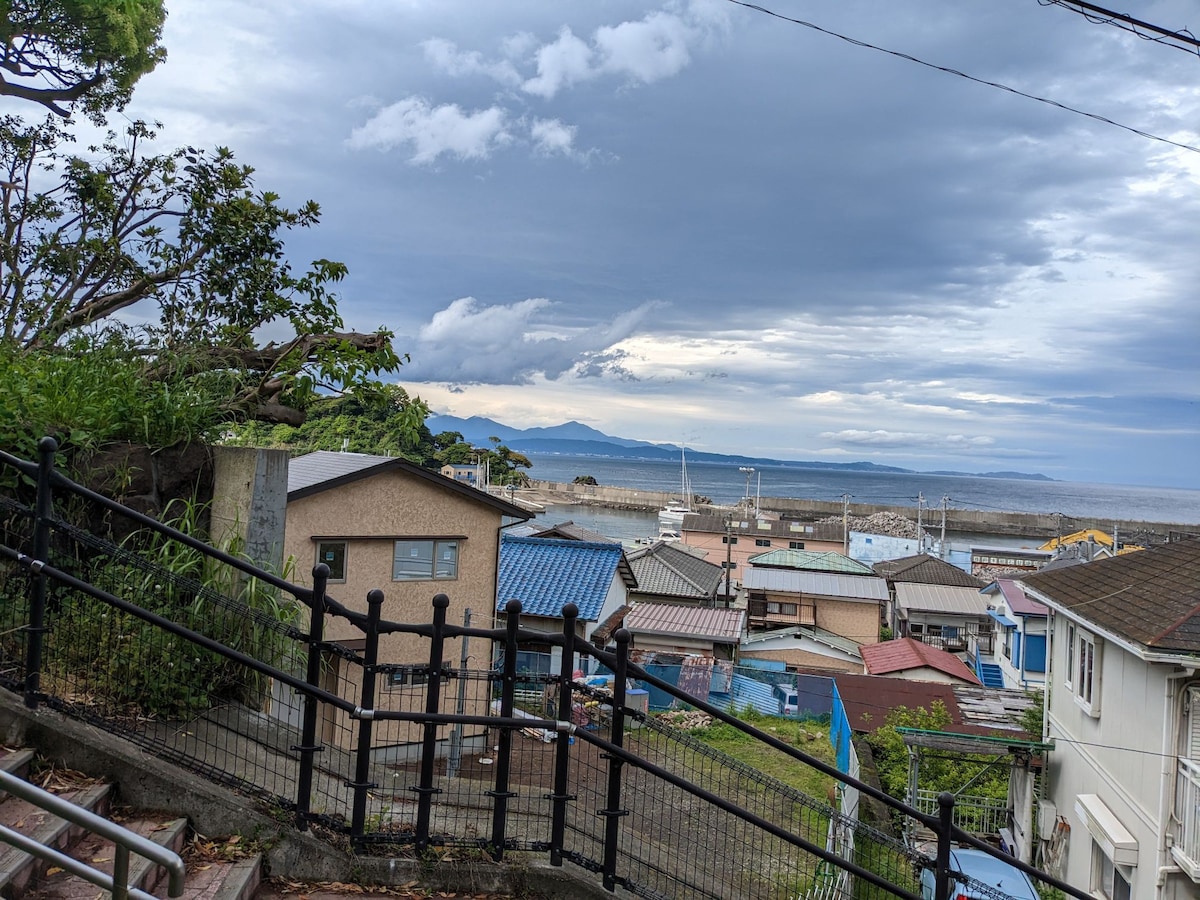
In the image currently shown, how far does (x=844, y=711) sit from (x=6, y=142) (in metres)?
15.5

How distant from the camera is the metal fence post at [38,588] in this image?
3604 millimetres

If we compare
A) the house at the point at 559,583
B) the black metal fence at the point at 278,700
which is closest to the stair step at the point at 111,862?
the black metal fence at the point at 278,700

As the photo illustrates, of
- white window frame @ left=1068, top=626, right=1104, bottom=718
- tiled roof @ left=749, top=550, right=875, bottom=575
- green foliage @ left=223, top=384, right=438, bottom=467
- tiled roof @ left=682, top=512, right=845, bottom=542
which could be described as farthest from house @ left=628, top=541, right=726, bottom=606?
white window frame @ left=1068, top=626, right=1104, bottom=718

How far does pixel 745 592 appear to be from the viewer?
112ft

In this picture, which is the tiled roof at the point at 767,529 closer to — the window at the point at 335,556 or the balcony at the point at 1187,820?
the window at the point at 335,556

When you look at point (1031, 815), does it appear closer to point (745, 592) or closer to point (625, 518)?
point (745, 592)

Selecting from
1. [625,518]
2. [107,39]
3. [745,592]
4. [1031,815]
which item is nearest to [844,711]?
[1031,815]

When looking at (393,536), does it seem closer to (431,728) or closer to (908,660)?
(431,728)

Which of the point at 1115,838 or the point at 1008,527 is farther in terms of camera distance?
the point at 1008,527

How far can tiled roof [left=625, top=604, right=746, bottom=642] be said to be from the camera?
24.4 m

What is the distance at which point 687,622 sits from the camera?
25.4 m

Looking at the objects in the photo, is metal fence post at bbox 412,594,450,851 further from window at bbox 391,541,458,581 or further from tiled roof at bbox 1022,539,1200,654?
window at bbox 391,541,458,581

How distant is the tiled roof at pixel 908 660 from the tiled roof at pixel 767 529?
27366 millimetres

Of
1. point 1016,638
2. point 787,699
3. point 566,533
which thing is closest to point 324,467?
point 787,699
